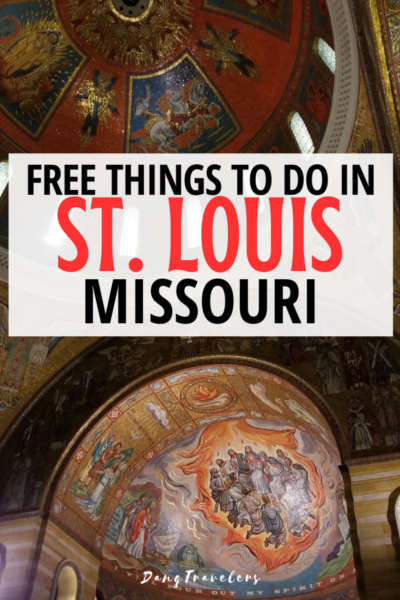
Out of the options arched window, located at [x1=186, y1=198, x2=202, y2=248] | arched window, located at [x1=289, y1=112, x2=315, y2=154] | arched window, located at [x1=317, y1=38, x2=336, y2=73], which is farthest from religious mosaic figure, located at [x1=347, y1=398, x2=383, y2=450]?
→ arched window, located at [x1=317, y1=38, x2=336, y2=73]

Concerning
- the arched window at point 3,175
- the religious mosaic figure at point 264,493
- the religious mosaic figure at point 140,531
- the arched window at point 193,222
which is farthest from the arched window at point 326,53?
the religious mosaic figure at point 140,531

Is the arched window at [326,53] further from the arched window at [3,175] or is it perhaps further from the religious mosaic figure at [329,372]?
the arched window at [3,175]

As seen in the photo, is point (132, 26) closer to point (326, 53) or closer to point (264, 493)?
point (326, 53)

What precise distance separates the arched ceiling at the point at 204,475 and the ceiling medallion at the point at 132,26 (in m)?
8.43

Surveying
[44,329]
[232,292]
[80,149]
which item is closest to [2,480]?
[44,329]

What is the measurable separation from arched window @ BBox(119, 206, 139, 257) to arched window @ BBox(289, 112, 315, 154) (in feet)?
16.2

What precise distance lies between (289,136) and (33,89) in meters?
6.67

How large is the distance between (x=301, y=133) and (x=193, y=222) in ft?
12.4

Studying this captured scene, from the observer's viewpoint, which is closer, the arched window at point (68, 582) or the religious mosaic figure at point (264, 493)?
the arched window at point (68, 582)

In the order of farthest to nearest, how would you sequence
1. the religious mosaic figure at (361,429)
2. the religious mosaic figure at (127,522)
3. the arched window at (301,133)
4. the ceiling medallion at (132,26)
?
the religious mosaic figure at (127,522) → the ceiling medallion at (132,26) → the arched window at (301,133) → the religious mosaic figure at (361,429)

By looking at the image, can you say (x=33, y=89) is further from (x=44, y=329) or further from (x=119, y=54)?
(x=44, y=329)

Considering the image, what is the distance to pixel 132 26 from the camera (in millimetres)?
15156

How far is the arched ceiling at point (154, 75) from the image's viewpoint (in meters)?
13.9

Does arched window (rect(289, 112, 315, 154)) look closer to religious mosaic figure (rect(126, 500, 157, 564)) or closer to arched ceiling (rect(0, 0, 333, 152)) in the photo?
arched ceiling (rect(0, 0, 333, 152))
